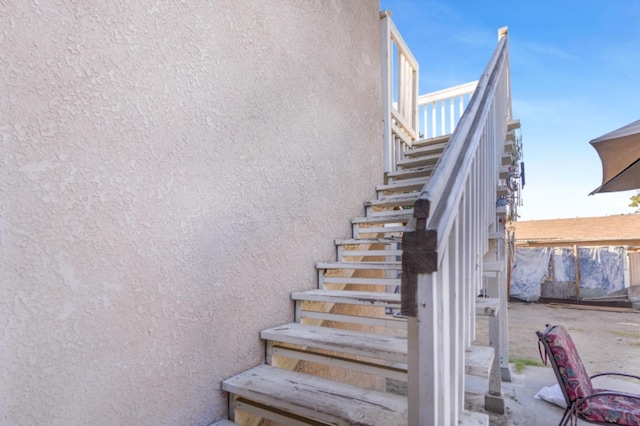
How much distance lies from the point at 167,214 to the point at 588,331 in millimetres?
8322

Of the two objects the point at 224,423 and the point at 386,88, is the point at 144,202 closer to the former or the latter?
the point at 224,423

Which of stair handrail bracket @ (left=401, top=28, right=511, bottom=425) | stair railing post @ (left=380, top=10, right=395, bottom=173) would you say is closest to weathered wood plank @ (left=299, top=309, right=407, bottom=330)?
stair handrail bracket @ (left=401, top=28, right=511, bottom=425)

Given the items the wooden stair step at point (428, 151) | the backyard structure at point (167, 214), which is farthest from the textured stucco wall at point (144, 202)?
the wooden stair step at point (428, 151)

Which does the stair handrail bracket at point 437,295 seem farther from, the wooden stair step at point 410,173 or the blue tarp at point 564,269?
the blue tarp at point 564,269

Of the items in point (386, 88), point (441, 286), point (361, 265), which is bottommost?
point (361, 265)

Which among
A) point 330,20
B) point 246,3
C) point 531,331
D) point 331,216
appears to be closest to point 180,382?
point 331,216

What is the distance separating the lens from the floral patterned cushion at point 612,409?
2.12m

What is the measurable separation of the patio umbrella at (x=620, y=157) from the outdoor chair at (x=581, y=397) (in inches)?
51.3

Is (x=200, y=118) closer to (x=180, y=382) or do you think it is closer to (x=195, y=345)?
(x=195, y=345)

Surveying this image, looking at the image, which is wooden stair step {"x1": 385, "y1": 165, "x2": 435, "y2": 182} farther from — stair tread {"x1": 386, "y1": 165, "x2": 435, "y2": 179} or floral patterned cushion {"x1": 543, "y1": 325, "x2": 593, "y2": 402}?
floral patterned cushion {"x1": 543, "y1": 325, "x2": 593, "y2": 402}

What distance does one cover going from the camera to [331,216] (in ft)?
8.93

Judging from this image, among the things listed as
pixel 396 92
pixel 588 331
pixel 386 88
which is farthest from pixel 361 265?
pixel 588 331

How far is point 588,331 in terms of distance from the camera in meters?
6.78

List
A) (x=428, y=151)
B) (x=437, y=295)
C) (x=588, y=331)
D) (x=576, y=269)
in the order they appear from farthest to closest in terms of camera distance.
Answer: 1. (x=576, y=269)
2. (x=588, y=331)
3. (x=428, y=151)
4. (x=437, y=295)
